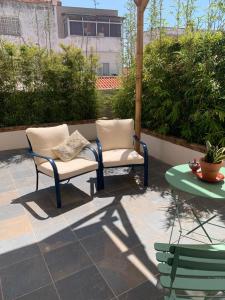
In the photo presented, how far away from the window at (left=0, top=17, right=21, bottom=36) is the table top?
11.3 m

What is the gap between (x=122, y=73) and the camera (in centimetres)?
574

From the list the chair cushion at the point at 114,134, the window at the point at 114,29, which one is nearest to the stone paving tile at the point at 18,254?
the chair cushion at the point at 114,134

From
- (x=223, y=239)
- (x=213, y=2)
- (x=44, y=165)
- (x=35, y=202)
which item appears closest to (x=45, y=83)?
(x=44, y=165)

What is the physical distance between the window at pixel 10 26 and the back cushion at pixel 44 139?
30.9 ft

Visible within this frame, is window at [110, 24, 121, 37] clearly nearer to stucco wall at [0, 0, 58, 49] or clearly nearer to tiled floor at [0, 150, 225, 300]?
stucco wall at [0, 0, 58, 49]

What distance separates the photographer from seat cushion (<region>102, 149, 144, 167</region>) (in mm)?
3506

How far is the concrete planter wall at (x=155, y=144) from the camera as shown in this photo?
4195mm

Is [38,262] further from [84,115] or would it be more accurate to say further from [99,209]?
[84,115]

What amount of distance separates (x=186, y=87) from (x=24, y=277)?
3.55m

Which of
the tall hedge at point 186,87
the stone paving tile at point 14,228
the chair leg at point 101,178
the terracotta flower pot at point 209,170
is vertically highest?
the tall hedge at point 186,87

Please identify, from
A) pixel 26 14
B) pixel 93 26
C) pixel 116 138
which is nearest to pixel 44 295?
pixel 116 138

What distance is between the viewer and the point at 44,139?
3514 millimetres

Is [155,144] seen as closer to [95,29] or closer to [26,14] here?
[26,14]

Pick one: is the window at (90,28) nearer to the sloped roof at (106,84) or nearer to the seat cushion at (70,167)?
the sloped roof at (106,84)
